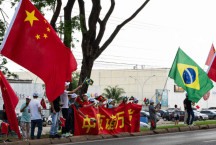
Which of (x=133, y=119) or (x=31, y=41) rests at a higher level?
(x=31, y=41)

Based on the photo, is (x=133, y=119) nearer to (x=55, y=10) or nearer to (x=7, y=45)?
(x=55, y=10)

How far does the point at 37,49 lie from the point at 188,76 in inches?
438

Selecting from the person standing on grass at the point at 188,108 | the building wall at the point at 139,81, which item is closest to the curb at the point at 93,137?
the person standing on grass at the point at 188,108

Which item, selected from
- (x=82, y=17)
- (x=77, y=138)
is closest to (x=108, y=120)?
(x=77, y=138)

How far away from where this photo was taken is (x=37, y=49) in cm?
1464

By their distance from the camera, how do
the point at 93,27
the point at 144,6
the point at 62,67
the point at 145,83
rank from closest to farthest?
the point at 62,67 < the point at 93,27 < the point at 144,6 < the point at 145,83

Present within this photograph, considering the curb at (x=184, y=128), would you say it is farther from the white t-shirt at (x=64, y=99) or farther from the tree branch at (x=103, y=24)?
the white t-shirt at (x=64, y=99)

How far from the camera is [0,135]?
18688 millimetres

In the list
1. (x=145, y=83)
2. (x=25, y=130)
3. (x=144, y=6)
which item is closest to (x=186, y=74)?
(x=144, y=6)

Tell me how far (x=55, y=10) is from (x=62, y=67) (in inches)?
267

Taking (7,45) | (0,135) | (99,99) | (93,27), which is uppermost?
(93,27)

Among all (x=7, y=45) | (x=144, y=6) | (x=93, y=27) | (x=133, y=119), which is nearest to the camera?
(x=7, y=45)

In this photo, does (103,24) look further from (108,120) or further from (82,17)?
(108,120)

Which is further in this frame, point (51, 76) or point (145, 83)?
point (145, 83)
